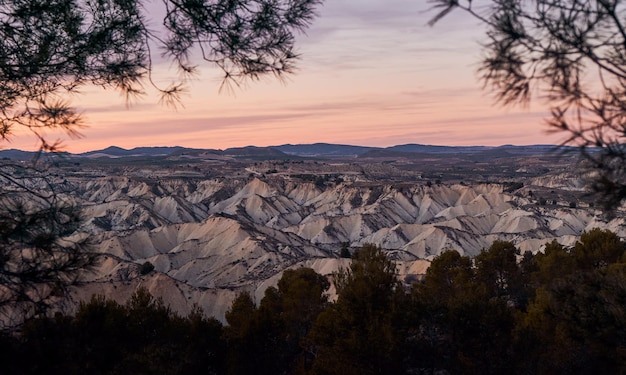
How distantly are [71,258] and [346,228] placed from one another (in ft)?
245

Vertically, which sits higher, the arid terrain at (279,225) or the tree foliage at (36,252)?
the tree foliage at (36,252)

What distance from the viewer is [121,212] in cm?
8619

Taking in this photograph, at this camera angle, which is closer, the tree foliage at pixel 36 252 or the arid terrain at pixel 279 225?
the tree foliage at pixel 36 252

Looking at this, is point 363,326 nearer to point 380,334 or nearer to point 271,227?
point 380,334

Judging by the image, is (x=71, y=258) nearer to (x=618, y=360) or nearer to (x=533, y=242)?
(x=618, y=360)

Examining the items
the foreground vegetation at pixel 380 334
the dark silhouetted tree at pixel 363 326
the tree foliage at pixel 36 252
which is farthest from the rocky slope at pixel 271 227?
the tree foliage at pixel 36 252

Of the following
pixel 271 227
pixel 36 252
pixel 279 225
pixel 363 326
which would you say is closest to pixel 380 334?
pixel 363 326

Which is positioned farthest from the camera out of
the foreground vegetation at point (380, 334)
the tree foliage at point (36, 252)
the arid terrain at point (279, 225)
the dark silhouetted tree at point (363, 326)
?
the arid terrain at point (279, 225)

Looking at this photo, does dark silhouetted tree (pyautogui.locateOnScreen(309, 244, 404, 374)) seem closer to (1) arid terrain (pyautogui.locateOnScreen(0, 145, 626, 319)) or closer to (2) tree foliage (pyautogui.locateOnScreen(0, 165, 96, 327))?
(2) tree foliage (pyautogui.locateOnScreen(0, 165, 96, 327))

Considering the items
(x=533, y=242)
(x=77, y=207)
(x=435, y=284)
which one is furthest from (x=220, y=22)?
(x=533, y=242)

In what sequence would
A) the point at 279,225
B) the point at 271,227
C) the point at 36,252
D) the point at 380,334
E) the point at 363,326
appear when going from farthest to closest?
the point at 279,225 → the point at 271,227 → the point at 363,326 → the point at 380,334 → the point at 36,252

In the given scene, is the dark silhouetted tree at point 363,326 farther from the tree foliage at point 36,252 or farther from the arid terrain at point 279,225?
the arid terrain at point 279,225

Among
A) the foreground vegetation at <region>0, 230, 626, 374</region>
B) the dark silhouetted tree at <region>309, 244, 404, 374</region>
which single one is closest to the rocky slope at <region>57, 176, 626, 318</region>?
the foreground vegetation at <region>0, 230, 626, 374</region>

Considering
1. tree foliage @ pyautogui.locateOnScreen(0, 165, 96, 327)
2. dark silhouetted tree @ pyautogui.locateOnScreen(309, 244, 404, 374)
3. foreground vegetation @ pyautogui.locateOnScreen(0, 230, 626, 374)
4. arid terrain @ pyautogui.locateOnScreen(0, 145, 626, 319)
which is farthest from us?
arid terrain @ pyautogui.locateOnScreen(0, 145, 626, 319)
